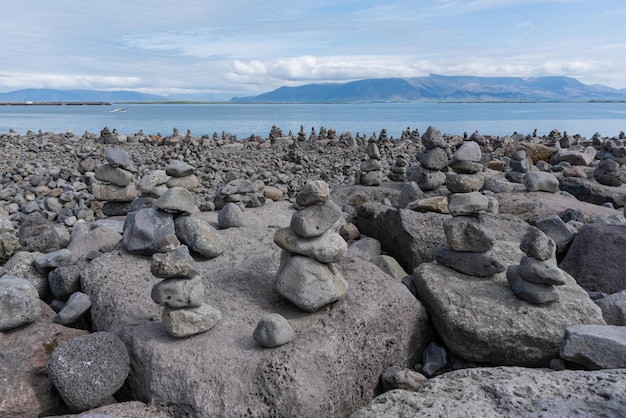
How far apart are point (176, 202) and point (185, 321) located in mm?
1940

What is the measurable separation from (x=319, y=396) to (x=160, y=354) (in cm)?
143

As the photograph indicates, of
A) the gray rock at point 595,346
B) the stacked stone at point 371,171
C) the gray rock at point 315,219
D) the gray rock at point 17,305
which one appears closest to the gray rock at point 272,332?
the gray rock at point 315,219

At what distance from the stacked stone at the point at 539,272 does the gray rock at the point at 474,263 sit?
44 centimetres

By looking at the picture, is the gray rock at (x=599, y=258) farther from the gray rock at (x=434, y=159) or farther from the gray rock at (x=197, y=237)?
the gray rock at (x=197, y=237)

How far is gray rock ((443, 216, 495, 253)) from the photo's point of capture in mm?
5883

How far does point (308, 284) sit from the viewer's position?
516 cm

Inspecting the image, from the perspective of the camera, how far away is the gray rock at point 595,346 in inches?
176

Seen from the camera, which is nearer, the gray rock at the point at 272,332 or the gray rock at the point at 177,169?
the gray rock at the point at 272,332

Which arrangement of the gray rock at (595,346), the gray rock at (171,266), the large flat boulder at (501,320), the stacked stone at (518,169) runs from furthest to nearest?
1. the stacked stone at (518,169)
2. the large flat boulder at (501,320)
3. the gray rock at (171,266)
4. the gray rock at (595,346)

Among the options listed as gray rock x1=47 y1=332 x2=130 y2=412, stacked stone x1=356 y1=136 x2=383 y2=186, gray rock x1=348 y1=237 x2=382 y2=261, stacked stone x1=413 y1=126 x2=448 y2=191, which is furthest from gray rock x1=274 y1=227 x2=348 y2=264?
stacked stone x1=356 y1=136 x2=383 y2=186

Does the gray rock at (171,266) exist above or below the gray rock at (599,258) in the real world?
above

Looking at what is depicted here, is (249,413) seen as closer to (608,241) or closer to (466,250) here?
(466,250)

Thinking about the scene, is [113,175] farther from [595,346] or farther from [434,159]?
[595,346]

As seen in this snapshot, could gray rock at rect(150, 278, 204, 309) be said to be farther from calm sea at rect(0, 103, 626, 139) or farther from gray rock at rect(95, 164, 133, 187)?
calm sea at rect(0, 103, 626, 139)
